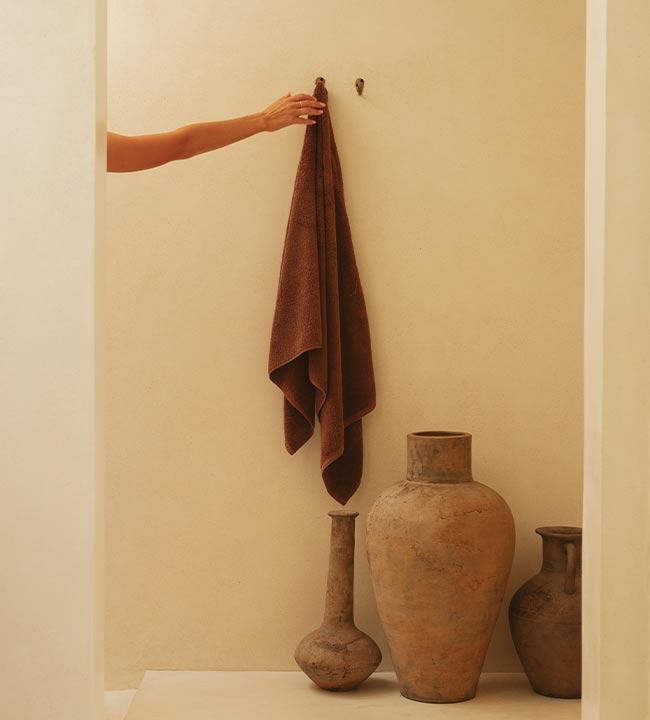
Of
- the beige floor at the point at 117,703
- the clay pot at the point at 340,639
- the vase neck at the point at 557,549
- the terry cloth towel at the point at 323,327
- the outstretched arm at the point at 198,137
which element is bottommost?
the beige floor at the point at 117,703

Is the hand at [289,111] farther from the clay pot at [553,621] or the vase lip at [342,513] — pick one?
the clay pot at [553,621]

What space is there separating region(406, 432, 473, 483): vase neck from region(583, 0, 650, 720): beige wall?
949mm

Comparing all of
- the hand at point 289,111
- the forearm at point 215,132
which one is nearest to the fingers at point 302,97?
the hand at point 289,111

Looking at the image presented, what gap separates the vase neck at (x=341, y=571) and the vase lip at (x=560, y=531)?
0.54m

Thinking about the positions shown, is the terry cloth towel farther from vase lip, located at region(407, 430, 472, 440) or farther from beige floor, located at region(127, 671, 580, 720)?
beige floor, located at region(127, 671, 580, 720)

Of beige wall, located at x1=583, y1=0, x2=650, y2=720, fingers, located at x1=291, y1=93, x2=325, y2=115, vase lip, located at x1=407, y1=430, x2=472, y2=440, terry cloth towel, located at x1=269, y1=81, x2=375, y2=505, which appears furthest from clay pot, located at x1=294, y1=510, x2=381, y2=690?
fingers, located at x1=291, y1=93, x2=325, y2=115

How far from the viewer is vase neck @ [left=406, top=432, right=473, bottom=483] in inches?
105

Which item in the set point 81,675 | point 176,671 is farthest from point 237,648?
point 81,675

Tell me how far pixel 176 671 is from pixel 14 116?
6.23 feet

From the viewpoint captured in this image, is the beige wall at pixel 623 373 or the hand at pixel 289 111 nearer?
the beige wall at pixel 623 373

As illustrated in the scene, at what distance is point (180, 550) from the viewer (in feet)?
9.53

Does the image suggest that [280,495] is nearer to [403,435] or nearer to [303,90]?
[403,435]

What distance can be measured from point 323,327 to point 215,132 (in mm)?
633

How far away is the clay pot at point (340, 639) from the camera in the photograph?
8.66ft
